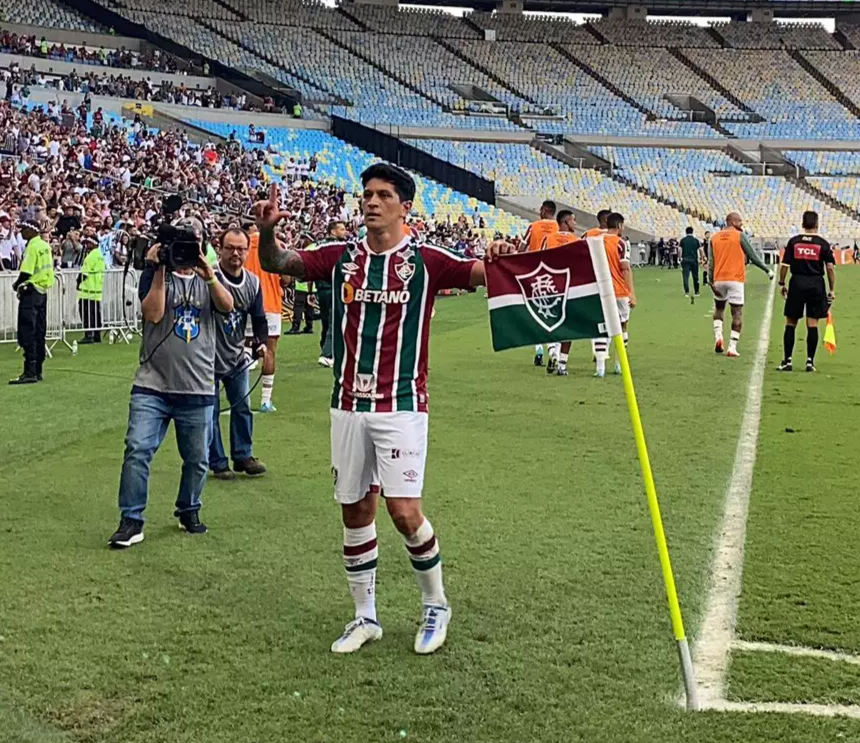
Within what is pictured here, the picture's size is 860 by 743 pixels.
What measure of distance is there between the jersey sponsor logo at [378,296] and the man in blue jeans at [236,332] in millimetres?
2908

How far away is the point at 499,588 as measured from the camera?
5.56m

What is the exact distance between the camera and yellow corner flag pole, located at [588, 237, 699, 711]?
13.5ft

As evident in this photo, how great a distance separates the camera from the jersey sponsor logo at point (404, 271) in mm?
4660

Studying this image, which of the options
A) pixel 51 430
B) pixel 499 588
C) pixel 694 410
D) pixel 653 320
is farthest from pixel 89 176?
pixel 499 588

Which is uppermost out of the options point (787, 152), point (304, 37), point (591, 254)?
point (304, 37)

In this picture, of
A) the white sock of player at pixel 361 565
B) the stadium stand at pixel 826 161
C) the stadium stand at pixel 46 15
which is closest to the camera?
the white sock of player at pixel 361 565

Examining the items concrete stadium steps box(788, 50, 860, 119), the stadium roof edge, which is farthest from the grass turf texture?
the stadium roof edge

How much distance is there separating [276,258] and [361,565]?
1425mm

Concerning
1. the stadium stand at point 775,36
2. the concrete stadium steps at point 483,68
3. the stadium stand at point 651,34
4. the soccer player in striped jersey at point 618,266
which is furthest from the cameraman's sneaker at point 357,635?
the stadium stand at point 775,36

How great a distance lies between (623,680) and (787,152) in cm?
6009

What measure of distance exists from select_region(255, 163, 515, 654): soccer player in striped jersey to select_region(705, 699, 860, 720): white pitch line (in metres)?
1.24

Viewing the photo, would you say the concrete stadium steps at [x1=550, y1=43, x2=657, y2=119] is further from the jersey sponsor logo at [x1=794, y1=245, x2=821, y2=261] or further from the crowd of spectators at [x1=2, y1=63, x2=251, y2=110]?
the jersey sponsor logo at [x1=794, y1=245, x2=821, y2=261]

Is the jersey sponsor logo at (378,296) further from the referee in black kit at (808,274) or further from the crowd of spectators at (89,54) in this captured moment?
the crowd of spectators at (89,54)

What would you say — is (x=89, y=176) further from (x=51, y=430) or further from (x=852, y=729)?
(x=852, y=729)
